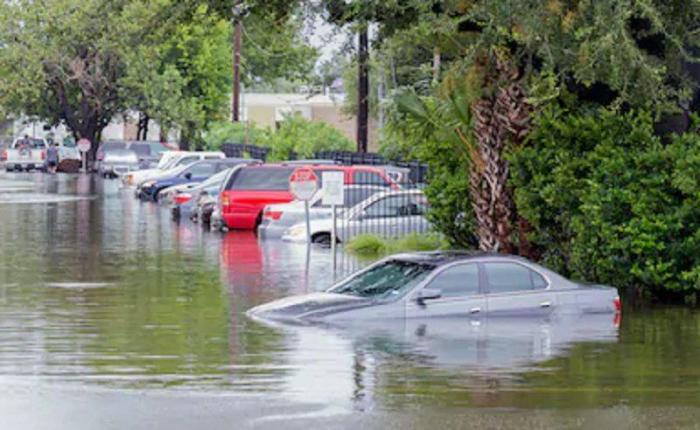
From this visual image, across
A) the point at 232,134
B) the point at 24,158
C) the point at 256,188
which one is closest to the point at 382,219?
the point at 256,188

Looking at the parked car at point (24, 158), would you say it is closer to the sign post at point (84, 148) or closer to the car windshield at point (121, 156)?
the sign post at point (84, 148)

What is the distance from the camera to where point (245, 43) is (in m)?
95.4

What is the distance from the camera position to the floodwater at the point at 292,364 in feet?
43.4

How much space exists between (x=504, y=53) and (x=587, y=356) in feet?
24.0

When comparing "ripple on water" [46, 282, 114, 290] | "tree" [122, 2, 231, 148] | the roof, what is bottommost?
"ripple on water" [46, 282, 114, 290]

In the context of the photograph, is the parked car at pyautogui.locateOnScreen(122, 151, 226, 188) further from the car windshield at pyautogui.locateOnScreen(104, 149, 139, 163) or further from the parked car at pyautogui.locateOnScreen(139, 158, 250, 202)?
the car windshield at pyautogui.locateOnScreen(104, 149, 139, 163)

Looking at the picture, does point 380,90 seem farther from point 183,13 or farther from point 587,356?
point 587,356

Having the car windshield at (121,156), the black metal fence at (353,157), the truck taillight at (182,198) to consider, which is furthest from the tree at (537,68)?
the car windshield at (121,156)

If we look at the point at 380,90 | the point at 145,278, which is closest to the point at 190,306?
the point at 145,278

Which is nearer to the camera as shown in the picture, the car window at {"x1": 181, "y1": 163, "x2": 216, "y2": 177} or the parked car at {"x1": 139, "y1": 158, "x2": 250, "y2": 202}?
the parked car at {"x1": 139, "y1": 158, "x2": 250, "y2": 202}

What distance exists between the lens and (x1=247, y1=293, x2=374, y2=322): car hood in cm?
1911

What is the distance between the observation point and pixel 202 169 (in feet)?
168

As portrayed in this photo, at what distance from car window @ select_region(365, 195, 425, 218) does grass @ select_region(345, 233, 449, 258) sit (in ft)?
2.75

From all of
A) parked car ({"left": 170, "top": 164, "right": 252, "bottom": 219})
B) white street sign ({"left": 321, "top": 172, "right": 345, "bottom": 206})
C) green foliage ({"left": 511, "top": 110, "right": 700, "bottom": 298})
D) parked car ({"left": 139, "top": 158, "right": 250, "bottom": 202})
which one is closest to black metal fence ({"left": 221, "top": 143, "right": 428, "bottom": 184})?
white street sign ({"left": 321, "top": 172, "right": 345, "bottom": 206})
